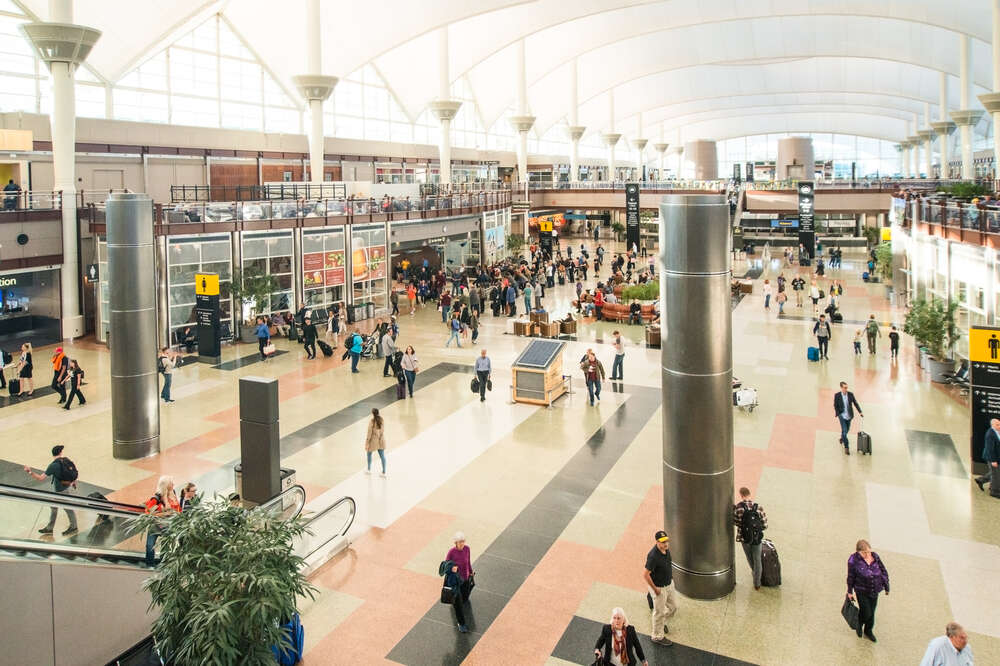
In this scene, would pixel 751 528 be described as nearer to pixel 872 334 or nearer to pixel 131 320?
pixel 131 320

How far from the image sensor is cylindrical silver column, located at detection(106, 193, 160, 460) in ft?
43.8

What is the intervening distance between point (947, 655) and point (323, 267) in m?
23.8

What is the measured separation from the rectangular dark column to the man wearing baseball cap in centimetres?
540

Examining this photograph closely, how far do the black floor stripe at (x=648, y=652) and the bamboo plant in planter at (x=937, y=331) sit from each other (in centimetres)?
1388

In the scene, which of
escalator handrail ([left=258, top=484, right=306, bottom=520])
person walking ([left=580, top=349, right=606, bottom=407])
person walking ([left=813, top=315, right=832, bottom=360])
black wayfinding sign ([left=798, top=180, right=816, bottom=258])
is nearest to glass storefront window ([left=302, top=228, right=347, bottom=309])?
person walking ([left=580, top=349, right=606, bottom=407])

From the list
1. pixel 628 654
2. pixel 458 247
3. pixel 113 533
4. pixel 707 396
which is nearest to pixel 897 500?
pixel 707 396

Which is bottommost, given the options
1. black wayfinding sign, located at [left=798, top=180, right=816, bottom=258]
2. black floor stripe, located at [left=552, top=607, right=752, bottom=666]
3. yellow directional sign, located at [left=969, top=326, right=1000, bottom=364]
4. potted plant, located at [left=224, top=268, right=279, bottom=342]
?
black floor stripe, located at [left=552, top=607, right=752, bottom=666]

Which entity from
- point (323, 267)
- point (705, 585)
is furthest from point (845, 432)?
point (323, 267)

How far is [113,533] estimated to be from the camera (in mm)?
7188

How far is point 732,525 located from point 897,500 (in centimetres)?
406

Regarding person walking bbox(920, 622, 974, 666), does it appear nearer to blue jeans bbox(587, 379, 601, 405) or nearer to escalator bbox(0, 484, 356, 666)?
escalator bbox(0, 484, 356, 666)

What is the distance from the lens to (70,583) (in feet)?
22.4

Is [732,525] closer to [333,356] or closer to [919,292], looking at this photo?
[333,356]

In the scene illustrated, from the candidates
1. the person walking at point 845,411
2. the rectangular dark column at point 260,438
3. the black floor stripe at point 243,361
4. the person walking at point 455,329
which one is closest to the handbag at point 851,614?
the person walking at point 845,411
